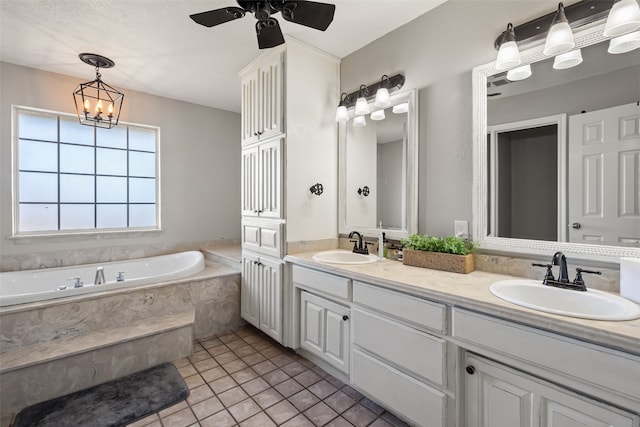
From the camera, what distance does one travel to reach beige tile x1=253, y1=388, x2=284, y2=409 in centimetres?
177

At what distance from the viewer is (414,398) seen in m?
1.41

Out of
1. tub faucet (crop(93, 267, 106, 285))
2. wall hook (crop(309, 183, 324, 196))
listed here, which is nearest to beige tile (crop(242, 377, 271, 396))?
wall hook (crop(309, 183, 324, 196))

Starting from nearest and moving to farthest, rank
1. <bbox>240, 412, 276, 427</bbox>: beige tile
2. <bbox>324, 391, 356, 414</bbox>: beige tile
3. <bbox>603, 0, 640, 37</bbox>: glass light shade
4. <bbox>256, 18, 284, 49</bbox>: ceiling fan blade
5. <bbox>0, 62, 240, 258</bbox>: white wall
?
<bbox>603, 0, 640, 37</bbox>: glass light shade, <bbox>256, 18, 284, 49</bbox>: ceiling fan blade, <bbox>240, 412, 276, 427</bbox>: beige tile, <bbox>324, 391, 356, 414</bbox>: beige tile, <bbox>0, 62, 240, 258</bbox>: white wall

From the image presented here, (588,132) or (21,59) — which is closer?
(588,132)

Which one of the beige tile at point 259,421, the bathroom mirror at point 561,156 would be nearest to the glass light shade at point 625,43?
the bathroom mirror at point 561,156

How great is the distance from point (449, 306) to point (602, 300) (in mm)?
587

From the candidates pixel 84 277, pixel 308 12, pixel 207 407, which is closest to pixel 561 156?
pixel 308 12

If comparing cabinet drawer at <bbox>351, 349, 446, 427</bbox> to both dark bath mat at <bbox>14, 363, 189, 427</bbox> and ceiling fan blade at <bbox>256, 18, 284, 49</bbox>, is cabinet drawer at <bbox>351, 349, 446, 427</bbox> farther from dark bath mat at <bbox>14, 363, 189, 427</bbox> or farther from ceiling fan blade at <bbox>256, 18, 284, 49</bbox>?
ceiling fan blade at <bbox>256, 18, 284, 49</bbox>

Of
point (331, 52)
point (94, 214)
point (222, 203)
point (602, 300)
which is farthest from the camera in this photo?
point (222, 203)

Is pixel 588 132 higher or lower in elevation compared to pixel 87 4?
lower

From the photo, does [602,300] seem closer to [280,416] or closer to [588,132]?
[588,132]

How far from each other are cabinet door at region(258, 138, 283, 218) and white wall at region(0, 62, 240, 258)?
1.71m

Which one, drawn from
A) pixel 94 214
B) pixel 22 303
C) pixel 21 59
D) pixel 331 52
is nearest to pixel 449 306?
pixel 331 52

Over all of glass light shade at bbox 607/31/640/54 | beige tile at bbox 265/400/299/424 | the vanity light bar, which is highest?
the vanity light bar
